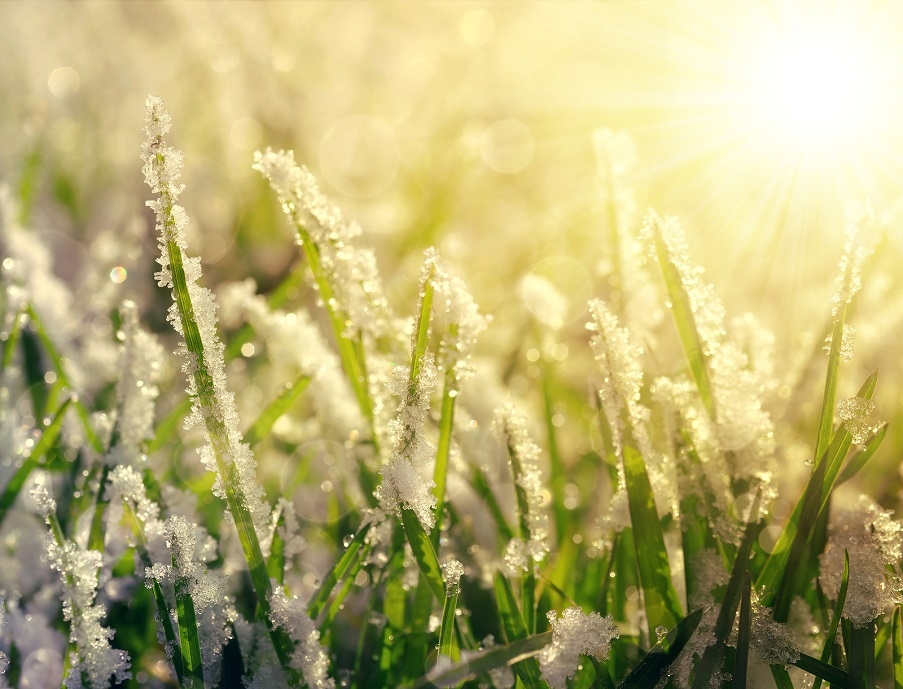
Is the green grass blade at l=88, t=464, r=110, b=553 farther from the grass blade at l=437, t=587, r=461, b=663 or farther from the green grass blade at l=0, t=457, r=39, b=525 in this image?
the grass blade at l=437, t=587, r=461, b=663

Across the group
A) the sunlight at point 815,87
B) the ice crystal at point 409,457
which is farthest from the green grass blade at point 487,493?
the sunlight at point 815,87

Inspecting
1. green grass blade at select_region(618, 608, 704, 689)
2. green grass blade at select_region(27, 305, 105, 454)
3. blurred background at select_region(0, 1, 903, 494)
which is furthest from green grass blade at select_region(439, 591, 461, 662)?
blurred background at select_region(0, 1, 903, 494)

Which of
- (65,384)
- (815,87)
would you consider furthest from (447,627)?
(815,87)

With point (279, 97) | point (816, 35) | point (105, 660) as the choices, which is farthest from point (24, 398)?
point (816, 35)

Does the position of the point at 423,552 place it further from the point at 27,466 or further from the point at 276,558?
the point at 27,466

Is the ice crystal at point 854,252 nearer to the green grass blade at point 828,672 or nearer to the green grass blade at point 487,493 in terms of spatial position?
the green grass blade at point 828,672

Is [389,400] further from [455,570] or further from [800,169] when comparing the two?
[800,169]
